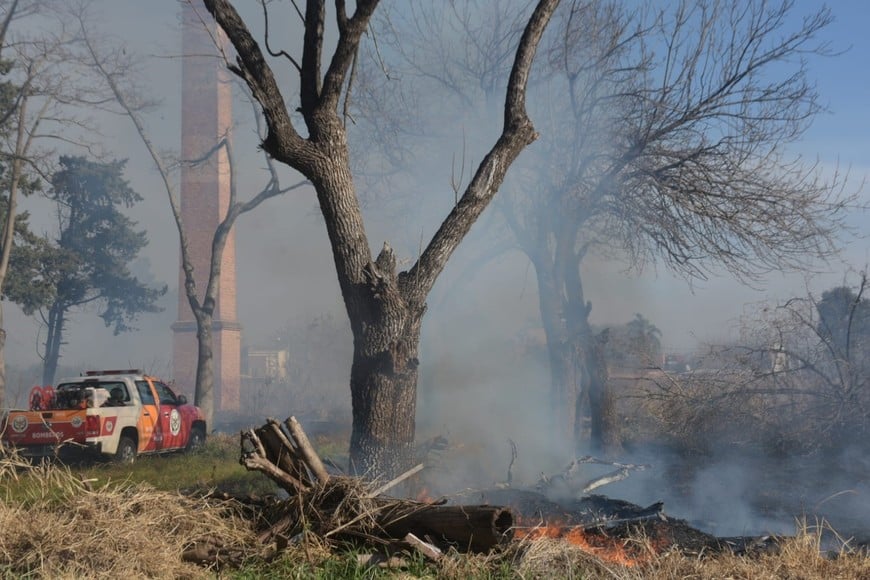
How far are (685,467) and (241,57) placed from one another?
30.6 feet

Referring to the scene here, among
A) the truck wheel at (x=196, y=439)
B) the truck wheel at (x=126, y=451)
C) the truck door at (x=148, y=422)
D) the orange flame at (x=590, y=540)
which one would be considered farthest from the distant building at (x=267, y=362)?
the orange flame at (x=590, y=540)

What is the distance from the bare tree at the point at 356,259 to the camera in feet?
24.0

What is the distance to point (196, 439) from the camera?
15.7 m

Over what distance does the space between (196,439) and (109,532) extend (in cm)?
1118

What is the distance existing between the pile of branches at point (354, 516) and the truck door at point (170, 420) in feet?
30.6

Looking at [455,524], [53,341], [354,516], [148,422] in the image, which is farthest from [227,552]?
[53,341]

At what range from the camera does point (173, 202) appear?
20125 mm

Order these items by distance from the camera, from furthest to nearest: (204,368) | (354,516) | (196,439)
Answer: (204,368) < (196,439) < (354,516)

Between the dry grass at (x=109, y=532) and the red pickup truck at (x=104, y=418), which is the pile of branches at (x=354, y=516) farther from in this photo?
the red pickup truck at (x=104, y=418)

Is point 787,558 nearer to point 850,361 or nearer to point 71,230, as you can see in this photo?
point 850,361

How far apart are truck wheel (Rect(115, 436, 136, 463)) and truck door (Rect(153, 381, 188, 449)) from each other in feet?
3.22

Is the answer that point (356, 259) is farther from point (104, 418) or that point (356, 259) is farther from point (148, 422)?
point (148, 422)

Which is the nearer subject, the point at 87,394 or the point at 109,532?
the point at 109,532

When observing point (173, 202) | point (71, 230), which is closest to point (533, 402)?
point (173, 202)
